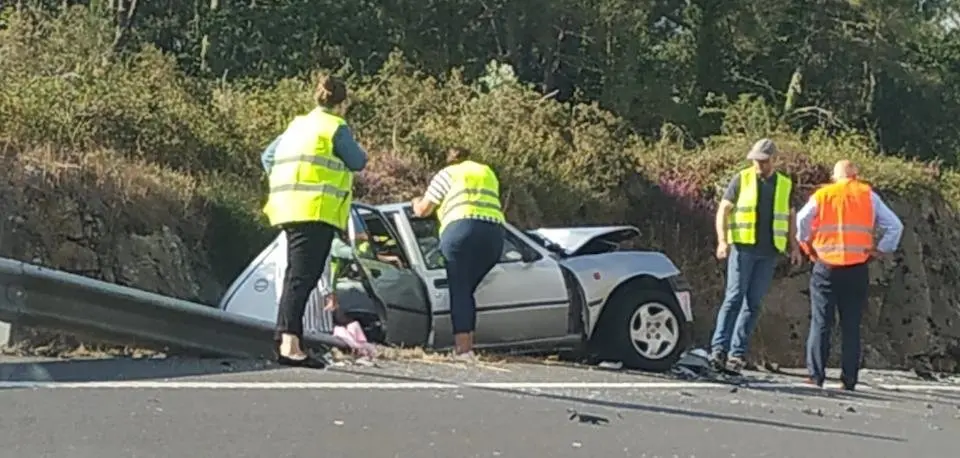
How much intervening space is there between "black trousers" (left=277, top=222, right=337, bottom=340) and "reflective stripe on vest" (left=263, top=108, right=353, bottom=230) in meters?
0.08

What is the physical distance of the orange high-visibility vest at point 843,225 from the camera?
10.2 m

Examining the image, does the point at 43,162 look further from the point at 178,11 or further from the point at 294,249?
the point at 178,11

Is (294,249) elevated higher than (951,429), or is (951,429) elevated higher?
(294,249)

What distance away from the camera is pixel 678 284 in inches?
453

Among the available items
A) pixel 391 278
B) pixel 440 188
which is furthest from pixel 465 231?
pixel 391 278

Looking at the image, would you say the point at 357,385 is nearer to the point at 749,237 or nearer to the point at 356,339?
the point at 356,339

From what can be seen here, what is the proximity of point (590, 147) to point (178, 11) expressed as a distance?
48.4 feet

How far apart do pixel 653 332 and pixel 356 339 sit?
8.33 feet

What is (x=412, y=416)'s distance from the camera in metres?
7.20

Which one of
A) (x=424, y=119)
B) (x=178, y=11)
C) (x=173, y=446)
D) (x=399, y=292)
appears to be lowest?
(x=173, y=446)

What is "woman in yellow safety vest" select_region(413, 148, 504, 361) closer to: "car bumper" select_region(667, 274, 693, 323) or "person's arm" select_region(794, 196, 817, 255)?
"car bumper" select_region(667, 274, 693, 323)

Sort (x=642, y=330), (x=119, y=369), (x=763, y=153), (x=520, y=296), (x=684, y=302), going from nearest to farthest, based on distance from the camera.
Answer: (x=119, y=369) → (x=763, y=153) → (x=520, y=296) → (x=642, y=330) → (x=684, y=302)

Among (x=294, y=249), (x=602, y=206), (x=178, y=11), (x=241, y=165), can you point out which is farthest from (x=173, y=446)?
(x=178, y=11)

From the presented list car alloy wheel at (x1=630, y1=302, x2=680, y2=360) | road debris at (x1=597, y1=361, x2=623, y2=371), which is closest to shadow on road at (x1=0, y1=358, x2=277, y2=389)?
road debris at (x1=597, y1=361, x2=623, y2=371)
